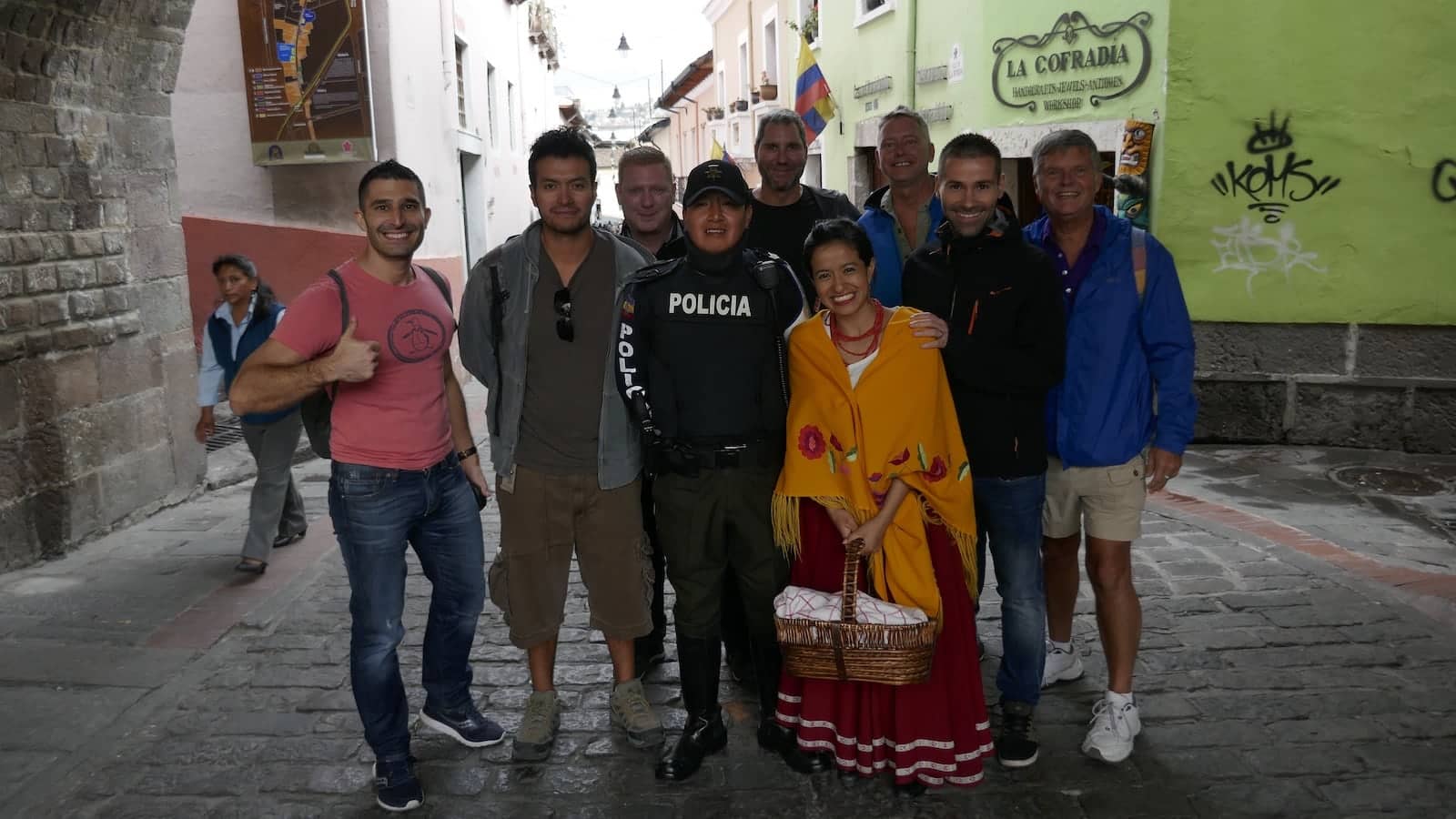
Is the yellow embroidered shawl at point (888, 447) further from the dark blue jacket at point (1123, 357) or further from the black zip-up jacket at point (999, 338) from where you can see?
the dark blue jacket at point (1123, 357)

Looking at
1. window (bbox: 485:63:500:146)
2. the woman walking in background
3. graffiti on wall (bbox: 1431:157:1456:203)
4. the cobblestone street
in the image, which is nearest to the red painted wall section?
the woman walking in background

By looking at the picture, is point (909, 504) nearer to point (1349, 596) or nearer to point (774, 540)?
point (774, 540)

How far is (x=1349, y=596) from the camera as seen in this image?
186 inches

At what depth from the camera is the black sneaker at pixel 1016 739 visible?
3.34 m

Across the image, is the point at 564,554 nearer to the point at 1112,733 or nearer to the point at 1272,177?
the point at 1112,733

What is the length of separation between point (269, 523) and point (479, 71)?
1047 centimetres

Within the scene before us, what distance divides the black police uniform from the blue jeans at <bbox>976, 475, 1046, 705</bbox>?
0.68 meters

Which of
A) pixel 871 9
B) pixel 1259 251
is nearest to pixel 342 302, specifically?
pixel 1259 251

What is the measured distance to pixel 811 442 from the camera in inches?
125

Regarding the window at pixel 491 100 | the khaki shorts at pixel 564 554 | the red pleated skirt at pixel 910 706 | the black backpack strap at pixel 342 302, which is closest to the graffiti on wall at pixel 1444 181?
the red pleated skirt at pixel 910 706

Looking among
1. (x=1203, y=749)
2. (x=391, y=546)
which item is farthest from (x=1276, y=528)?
(x=391, y=546)

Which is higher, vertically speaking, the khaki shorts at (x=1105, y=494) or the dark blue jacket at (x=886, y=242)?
the dark blue jacket at (x=886, y=242)

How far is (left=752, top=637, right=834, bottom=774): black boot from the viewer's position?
11.1 ft

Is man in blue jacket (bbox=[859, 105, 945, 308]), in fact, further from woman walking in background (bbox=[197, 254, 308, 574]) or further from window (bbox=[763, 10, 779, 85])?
window (bbox=[763, 10, 779, 85])
